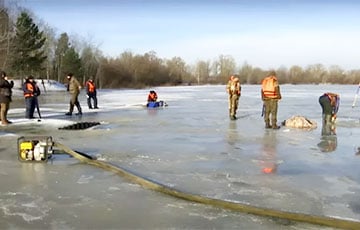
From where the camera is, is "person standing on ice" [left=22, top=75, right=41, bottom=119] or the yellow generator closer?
the yellow generator

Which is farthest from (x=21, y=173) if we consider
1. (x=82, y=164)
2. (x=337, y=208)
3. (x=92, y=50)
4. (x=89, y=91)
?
(x=92, y=50)

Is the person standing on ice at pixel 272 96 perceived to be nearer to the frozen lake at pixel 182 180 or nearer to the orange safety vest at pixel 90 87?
the frozen lake at pixel 182 180

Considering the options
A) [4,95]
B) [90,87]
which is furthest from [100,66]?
[4,95]

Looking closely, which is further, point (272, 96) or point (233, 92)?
point (233, 92)

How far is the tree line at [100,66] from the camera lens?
170ft

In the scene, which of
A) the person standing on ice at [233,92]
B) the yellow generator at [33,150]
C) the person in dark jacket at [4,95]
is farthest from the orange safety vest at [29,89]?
the yellow generator at [33,150]

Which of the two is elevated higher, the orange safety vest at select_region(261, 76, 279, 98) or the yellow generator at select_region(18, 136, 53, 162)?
the orange safety vest at select_region(261, 76, 279, 98)

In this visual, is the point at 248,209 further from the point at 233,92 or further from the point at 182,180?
the point at 233,92

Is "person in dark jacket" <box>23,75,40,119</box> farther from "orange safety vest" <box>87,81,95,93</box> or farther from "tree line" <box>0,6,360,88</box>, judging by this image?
"tree line" <box>0,6,360,88</box>

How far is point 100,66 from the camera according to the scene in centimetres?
8831

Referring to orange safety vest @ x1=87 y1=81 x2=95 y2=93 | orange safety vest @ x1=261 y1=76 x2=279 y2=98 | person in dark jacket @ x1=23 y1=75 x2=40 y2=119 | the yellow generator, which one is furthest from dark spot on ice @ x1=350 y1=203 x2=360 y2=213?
orange safety vest @ x1=87 y1=81 x2=95 y2=93

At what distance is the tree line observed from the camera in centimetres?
5178

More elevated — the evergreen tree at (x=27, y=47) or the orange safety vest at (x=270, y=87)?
the evergreen tree at (x=27, y=47)

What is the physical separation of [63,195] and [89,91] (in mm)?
16721
